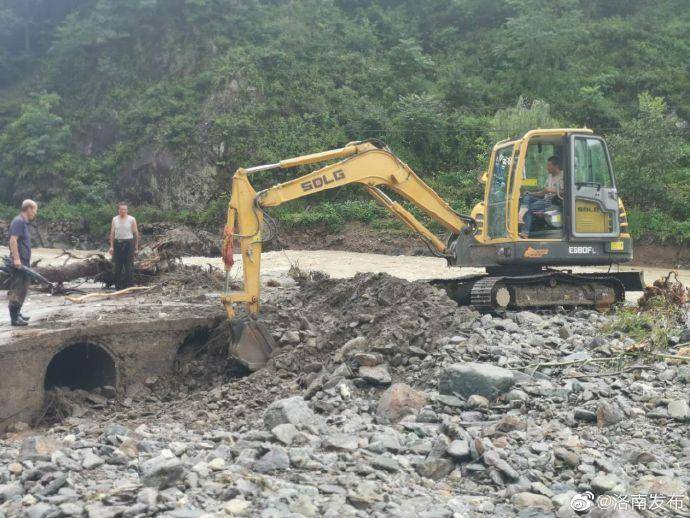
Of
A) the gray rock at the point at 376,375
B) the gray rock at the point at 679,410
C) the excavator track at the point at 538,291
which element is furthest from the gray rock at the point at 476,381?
the excavator track at the point at 538,291

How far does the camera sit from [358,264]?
20.8 m

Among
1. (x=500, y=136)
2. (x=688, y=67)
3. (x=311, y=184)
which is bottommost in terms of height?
(x=311, y=184)

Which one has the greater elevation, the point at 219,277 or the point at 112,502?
the point at 219,277

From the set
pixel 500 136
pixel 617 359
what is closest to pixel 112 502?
pixel 617 359

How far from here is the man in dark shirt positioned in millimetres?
9070

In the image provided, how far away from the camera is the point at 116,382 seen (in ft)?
29.8

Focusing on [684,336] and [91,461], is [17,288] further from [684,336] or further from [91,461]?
[684,336]

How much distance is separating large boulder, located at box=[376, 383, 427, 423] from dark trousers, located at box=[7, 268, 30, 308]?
466cm

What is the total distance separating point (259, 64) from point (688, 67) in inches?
637

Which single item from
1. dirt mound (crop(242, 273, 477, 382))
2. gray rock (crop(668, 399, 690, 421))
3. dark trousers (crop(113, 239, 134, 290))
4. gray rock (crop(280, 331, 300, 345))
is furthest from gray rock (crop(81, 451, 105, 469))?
dark trousers (crop(113, 239, 134, 290))

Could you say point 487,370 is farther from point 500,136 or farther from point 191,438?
point 500,136

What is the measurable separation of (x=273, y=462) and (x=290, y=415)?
975 mm

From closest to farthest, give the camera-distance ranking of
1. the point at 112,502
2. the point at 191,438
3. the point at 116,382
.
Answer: the point at 112,502, the point at 191,438, the point at 116,382

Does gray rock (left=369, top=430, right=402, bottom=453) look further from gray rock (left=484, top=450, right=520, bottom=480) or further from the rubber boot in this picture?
the rubber boot
